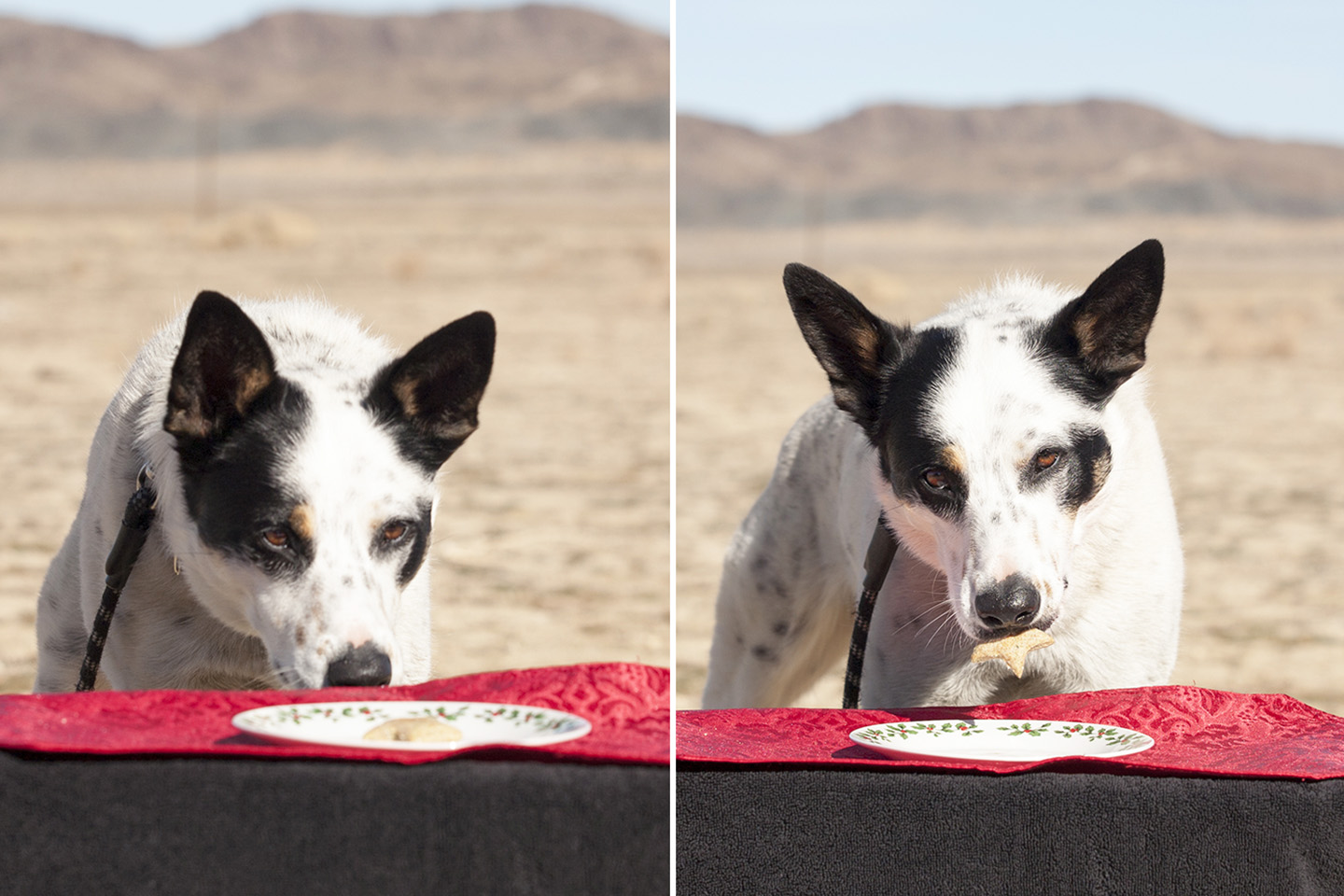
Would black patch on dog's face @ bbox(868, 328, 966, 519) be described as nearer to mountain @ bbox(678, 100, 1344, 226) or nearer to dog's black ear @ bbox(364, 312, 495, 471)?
dog's black ear @ bbox(364, 312, 495, 471)

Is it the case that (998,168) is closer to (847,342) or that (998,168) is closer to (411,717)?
(847,342)

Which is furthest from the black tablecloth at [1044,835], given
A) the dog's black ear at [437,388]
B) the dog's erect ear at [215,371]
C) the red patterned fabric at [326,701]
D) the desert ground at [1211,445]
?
the desert ground at [1211,445]

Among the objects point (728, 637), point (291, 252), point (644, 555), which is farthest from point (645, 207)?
point (728, 637)

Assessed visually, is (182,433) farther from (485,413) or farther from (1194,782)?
(485,413)

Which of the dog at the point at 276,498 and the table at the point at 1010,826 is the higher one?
the dog at the point at 276,498

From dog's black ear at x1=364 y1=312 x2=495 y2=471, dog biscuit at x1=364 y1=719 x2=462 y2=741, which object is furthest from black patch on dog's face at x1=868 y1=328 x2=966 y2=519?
dog biscuit at x1=364 y1=719 x2=462 y2=741

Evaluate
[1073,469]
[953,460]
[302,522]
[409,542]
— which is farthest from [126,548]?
[1073,469]

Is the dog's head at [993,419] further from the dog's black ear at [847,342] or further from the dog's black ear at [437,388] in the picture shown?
the dog's black ear at [437,388]

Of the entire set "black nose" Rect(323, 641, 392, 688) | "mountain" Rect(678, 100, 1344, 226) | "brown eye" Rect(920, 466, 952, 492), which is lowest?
"black nose" Rect(323, 641, 392, 688)
